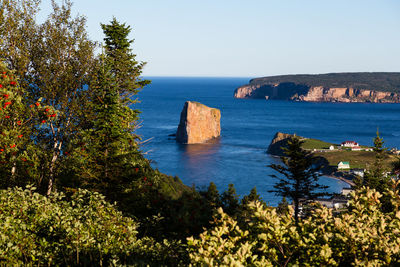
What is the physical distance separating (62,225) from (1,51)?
1131cm

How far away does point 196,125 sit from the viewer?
490 ft

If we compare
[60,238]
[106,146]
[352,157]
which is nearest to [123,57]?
[106,146]

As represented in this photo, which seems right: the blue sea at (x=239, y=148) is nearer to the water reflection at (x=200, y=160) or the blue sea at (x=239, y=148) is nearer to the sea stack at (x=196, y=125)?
the water reflection at (x=200, y=160)

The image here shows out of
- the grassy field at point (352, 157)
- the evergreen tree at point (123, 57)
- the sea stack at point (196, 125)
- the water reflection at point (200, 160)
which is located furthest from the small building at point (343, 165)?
the evergreen tree at point (123, 57)

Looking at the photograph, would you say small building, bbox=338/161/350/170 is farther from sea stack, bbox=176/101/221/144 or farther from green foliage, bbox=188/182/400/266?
green foliage, bbox=188/182/400/266

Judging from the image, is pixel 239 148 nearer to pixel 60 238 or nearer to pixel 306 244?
pixel 60 238

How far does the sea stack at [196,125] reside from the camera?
145500 millimetres

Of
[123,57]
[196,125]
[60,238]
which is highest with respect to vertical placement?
[123,57]

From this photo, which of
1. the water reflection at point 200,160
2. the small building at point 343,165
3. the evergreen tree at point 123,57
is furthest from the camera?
the water reflection at point 200,160

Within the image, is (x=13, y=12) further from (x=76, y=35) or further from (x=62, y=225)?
(x=62, y=225)

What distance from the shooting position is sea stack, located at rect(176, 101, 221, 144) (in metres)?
146

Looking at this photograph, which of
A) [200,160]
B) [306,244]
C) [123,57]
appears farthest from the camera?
[200,160]

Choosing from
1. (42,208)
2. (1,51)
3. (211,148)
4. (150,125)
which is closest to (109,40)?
(1,51)

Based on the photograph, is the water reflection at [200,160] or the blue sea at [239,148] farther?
the water reflection at [200,160]
